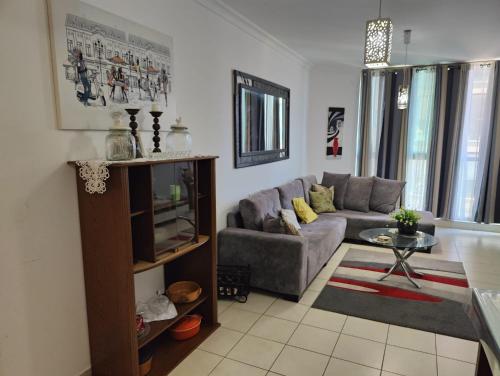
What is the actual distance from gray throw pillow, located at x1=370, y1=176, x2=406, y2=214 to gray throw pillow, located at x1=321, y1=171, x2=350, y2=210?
420 mm

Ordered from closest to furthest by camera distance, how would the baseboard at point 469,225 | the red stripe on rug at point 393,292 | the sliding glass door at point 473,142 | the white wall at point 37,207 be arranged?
the white wall at point 37,207 < the red stripe on rug at point 393,292 < the sliding glass door at point 473,142 < the baseboard at point 469,225

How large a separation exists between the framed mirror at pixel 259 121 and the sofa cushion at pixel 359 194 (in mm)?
1125

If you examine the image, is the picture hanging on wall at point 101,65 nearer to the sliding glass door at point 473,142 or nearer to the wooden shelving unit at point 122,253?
the wooden shelving unit at point 122,253

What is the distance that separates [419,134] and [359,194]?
1.51m

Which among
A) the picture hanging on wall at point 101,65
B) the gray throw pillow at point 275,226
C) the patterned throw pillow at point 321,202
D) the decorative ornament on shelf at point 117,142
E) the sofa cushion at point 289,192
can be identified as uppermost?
the picture hanging on wall at point 101,65

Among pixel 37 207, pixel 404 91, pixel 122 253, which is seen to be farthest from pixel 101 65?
pixel 404 91

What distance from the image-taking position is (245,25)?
3604mm

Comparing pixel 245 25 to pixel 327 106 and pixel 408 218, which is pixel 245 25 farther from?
pixel 327 106

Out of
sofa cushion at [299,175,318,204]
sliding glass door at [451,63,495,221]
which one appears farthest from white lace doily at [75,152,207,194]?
sliding glass door at [451,63,495,221]

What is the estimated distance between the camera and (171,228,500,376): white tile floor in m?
2.21

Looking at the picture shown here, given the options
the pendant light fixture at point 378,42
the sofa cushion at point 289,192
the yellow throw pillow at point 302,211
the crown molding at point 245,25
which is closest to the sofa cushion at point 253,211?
the sofa cushion at point 289,192

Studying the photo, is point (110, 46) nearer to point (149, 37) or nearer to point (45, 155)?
point (149, 37)

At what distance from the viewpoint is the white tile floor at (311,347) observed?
221 cm

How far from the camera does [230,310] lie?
294 cm
